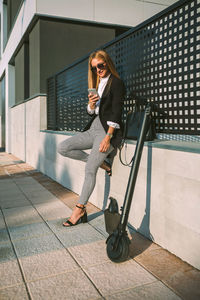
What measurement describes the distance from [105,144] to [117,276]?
4.33 ft

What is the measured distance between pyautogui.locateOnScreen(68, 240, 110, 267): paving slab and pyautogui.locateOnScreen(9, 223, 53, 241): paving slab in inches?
20.7

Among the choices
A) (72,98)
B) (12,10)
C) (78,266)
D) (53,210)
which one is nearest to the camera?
(78,266)

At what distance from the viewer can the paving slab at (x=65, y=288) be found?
191 cm

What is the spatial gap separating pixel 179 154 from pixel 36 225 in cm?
188

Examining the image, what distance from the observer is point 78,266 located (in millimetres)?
2318

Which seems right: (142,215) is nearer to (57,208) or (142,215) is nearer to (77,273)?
(77,273)

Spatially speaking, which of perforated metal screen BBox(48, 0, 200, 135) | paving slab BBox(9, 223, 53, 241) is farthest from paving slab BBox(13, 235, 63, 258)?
perforated metal screen BBox(48, 0, 200, 135)

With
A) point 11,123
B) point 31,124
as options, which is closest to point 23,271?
point 31,124

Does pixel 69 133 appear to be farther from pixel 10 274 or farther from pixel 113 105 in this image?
pixel 10 274

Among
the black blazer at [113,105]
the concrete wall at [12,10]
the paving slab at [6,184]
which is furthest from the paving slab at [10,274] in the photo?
the concrete wall at [12,10]

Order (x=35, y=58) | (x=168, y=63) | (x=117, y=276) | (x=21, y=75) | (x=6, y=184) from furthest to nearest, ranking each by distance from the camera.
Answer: (x=21, y=75)
(x=35, y=58)
(x=6, y=184)
(x=168, y=63)
(x=117, y=276)

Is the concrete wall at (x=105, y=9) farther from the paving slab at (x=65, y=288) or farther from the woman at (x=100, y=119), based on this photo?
the paving slab at (x=65, y=288)

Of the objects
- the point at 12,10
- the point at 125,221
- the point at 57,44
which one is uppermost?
the point at 12,10

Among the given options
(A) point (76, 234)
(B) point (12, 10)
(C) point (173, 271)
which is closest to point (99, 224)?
(A) point (76, 234)
